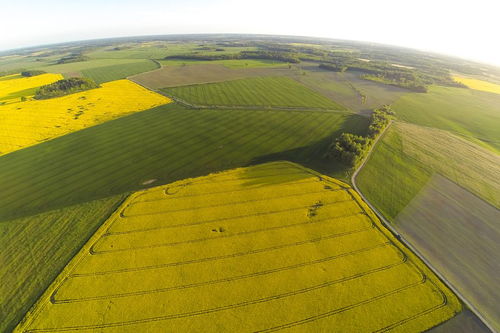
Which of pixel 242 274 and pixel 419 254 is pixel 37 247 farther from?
pixel 419 254

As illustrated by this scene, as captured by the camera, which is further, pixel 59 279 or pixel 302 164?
pixel 302 164

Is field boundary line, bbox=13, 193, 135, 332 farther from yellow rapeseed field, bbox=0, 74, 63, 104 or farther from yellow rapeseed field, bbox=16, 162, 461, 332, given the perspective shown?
yellow rapeseed field, bbox=0, 74, 63, 104

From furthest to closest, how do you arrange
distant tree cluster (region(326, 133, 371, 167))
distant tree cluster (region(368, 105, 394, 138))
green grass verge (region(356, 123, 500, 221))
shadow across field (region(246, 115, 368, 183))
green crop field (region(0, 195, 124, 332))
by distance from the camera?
1. distant tree cluster (region(368, 105, 394, 138))
2. distant tree cluster (region(326, 133, 371, 167))
3. shadow across field (region(246, 115, 368, 183))
4. green grass verge (region(356, 123, 500, 221))
5. green crop field (region(0, 195, 124, 332))

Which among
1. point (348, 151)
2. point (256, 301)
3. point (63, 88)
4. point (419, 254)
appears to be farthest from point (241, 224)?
point (63, 88)

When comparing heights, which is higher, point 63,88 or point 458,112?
point 63,88

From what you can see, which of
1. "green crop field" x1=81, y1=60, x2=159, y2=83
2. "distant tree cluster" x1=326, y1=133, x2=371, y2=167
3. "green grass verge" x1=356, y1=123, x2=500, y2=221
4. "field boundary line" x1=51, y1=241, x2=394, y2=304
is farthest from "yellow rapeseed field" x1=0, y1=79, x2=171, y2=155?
"green grass verge" x1=356, y1=123, x2=500, y2=221

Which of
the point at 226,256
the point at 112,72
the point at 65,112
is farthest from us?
the point at 112,72

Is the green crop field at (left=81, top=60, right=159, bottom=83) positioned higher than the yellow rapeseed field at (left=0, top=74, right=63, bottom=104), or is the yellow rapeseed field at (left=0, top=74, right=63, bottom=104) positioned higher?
the green crop field at (left=81, top=60, right=159, bottom=83)

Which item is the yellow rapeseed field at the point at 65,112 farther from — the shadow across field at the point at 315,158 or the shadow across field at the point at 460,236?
the shadow across field at the point at 460,236

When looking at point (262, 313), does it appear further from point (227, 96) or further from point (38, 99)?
point (38, 99)
